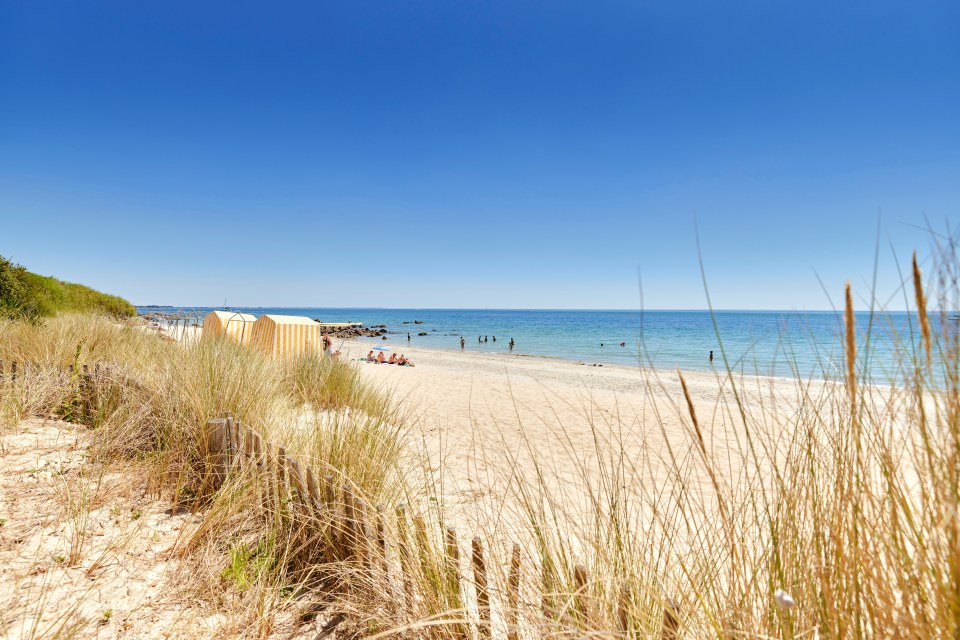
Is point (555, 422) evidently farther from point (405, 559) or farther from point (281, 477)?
point (405, 559)

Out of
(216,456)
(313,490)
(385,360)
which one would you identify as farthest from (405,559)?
(385,360)

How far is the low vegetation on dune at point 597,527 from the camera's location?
103cm

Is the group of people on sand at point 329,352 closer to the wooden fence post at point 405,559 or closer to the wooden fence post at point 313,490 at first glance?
the wooden fence post at point 313,490

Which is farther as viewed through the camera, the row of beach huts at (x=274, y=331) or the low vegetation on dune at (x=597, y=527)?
the row of beach huts at (x=274, y=331)

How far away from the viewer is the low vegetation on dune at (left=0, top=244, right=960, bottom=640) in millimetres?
1033

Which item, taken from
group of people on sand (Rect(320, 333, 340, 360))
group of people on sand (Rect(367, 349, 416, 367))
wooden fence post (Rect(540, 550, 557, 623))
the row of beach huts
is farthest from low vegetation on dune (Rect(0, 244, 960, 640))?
group of people on sand (Rect(367, 349, 416, 367))

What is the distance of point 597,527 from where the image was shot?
1.48m

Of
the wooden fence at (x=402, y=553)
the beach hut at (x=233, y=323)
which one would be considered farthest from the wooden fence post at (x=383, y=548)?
the beach hut at (x=233, y=323)

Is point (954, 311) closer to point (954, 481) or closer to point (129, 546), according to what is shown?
point (954, 481)

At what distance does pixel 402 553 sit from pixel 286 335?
7699mm

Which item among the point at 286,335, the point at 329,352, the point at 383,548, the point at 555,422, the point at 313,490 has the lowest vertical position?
the point at 555,422

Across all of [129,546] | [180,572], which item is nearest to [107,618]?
[180,572]

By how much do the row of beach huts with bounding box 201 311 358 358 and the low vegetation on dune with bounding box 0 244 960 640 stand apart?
3552mm

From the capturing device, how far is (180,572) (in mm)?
2346
